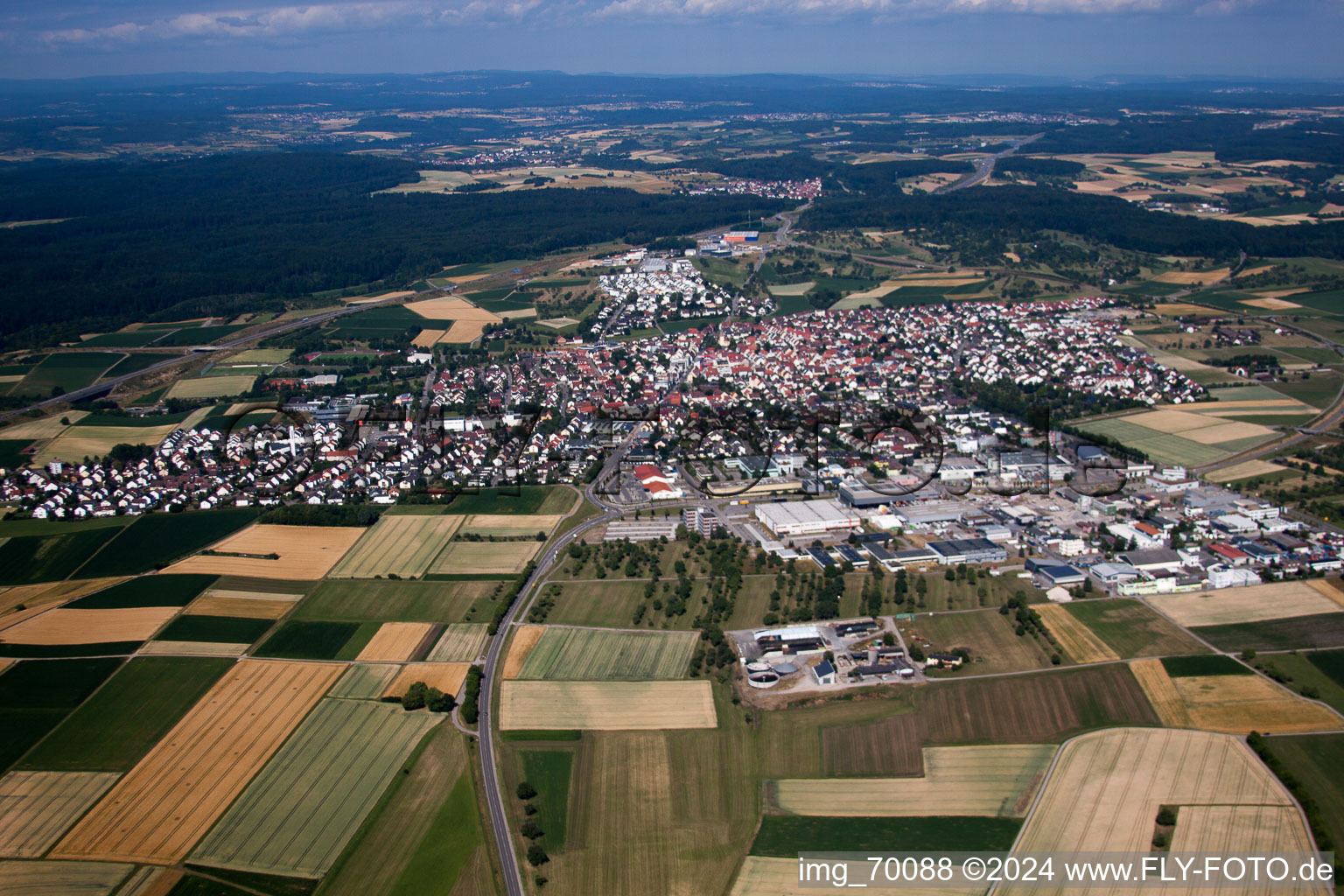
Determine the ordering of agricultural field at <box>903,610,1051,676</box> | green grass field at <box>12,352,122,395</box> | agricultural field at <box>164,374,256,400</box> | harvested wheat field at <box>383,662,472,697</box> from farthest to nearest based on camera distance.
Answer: green grass field at <box>12,352,122,395</box> → agricultural field at <box>164,374,256,400</box> → agricultural field at <box>903,610,1051,676</box> → harvested wheat field at <box>383,662,472,697</box>

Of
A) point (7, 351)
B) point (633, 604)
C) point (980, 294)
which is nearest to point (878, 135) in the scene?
point (980, 294)

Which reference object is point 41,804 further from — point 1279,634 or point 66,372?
point 66,372

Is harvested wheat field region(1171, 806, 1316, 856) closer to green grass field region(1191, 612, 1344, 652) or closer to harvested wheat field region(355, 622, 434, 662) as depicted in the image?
green grass field region(1191, 612, 1344, 652)

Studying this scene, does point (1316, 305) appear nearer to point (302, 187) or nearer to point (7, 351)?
point (7, 351)

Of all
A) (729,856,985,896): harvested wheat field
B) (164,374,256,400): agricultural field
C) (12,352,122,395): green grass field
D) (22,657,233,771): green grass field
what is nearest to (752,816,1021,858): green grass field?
(729,856,985,896): harvested wheat field

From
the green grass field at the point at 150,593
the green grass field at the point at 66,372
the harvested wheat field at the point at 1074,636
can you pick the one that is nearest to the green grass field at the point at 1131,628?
the harvested wheat field at the point at 1074,636

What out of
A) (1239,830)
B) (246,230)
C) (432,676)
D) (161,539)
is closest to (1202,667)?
(1239,830)
